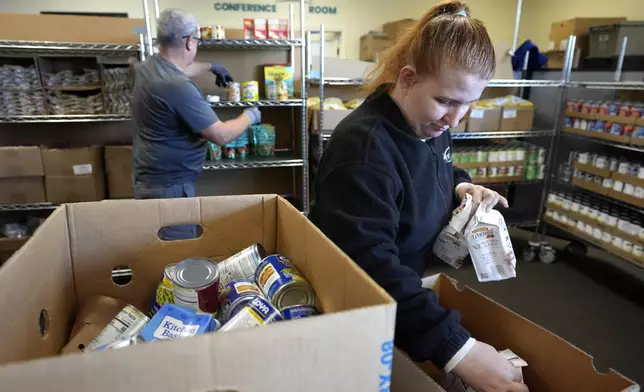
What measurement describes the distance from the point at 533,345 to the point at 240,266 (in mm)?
637

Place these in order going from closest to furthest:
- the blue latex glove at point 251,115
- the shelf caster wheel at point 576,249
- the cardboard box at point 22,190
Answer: the blue latex glove at point 251,115 → the cardboard box at point 22,190 → the shelf caster wheel at point 576,249

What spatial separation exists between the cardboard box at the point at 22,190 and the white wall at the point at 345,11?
148 inches

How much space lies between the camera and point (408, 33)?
0.99m

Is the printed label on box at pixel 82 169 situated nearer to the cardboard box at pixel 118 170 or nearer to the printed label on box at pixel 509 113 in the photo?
the cardboard box at pixel 118 170

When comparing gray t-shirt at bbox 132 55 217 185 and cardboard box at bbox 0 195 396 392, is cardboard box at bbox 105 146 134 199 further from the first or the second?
cardboard box at bbox 0 195 396 392

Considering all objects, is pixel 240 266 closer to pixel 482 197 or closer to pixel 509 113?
pixel 482 197

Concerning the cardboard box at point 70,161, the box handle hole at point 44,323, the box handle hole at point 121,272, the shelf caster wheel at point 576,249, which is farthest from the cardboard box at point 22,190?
the shelf caster wheel at point 576,249

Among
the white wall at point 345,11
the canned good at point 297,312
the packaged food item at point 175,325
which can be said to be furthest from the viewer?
the white wall at point 345,11

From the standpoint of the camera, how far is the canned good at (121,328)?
69 centimetres

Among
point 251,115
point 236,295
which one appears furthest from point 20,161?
point 236,295

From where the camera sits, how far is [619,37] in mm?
3340

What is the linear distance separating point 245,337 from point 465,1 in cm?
91

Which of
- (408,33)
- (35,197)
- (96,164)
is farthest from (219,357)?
(35,197)

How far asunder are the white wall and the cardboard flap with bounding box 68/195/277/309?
5.67m
